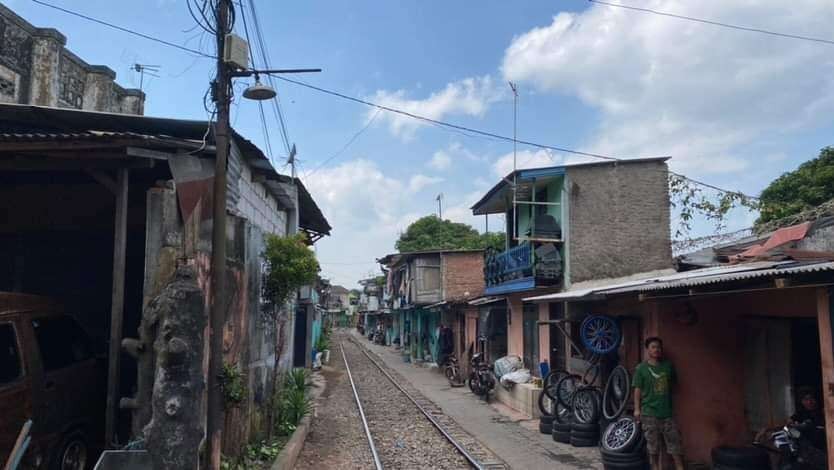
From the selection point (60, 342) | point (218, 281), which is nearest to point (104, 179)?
point (218, 281)

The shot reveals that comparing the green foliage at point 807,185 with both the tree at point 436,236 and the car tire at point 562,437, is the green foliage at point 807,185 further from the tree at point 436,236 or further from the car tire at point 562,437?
the tree at point 436,236

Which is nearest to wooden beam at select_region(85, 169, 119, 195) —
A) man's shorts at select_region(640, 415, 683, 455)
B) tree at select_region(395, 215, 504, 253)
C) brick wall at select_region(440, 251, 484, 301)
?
man's shorts at select_region(640, 415, 683, 455)

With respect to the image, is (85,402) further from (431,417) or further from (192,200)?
(431,417)

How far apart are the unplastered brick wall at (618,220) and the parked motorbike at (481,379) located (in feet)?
13.3

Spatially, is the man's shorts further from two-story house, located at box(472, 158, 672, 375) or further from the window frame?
the window frame

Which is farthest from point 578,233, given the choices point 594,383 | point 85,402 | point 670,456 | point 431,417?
point 85,402

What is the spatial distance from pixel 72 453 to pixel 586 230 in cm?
1184

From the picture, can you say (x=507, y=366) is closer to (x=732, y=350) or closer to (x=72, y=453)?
(x=732, y=350)

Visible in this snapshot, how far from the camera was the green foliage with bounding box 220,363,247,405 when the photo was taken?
699 cm

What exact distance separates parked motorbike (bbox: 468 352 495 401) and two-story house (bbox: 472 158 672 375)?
1.36 meters

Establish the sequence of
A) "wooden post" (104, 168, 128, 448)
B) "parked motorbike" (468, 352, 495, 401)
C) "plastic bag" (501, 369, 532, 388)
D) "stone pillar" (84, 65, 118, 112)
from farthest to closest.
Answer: "stone pillar" (84, 65, 118, 112), "parked motorbike" (468, 352, 495, 401), "plastic bag" (501, 369, 532, 388), "wooden post" (104, 168, 128, 448)

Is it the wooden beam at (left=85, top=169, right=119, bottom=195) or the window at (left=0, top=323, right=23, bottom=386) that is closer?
the window at (left=0, top=323, right=23, bottom=386)

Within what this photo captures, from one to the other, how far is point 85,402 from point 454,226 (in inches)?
1797

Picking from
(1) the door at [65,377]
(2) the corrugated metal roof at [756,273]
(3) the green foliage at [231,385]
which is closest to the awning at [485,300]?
(2) the corrugated metal roof at [756,273]
